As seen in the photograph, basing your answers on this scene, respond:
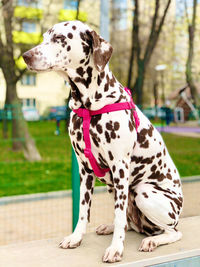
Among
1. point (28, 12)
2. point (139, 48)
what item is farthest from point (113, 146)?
point (139, 48)

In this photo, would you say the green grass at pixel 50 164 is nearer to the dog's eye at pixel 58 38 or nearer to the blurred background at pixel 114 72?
the blurred background at pixel 114 72

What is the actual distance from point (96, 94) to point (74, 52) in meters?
0.28

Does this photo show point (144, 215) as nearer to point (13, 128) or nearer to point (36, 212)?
point (36, 212)

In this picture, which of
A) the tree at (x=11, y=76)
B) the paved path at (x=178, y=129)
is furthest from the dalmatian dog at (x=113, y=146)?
the tree at (x=11, y=76)

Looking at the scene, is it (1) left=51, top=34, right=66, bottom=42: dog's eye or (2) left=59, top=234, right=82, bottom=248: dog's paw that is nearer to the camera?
(1) left=51, top=34, right=66, bottom=42: dog's eye

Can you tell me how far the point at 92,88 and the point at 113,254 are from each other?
923mm

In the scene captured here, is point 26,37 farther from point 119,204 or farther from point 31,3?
point 119,204

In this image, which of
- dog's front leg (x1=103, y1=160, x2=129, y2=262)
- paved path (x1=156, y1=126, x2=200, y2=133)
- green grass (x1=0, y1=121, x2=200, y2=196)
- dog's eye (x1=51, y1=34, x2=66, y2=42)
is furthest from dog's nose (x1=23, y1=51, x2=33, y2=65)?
paved path (x1=156, y1=126, x2=200, y2=133)

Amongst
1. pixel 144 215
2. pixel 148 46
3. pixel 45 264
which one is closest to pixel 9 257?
pixel 45 264

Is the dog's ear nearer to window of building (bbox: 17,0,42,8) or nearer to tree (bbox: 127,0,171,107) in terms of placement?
tree (bbox: 127,0,171,107)

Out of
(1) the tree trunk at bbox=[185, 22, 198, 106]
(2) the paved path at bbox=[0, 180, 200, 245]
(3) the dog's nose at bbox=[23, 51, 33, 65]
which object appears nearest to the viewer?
(3) the dog's nose at bbox=[23, 51, 33, 65]

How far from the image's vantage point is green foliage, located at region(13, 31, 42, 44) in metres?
9.27

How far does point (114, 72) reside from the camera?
8.48 meters

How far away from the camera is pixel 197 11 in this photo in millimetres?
9297
